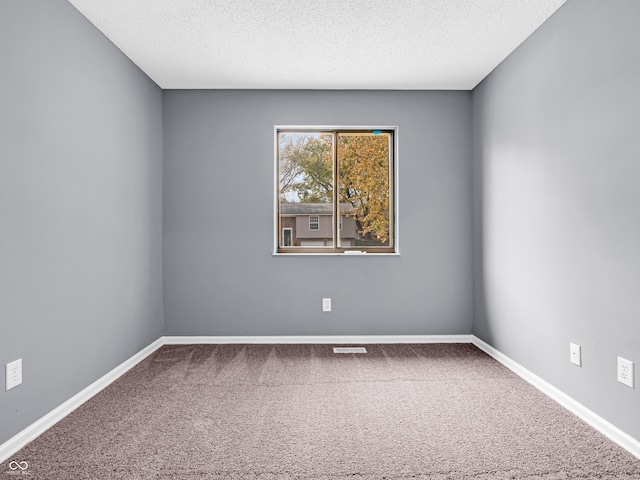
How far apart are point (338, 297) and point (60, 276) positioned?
7.68 feet

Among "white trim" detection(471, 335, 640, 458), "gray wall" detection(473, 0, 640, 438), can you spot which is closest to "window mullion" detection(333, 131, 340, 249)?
"gray wall" detection(473, 0, 640, 438)

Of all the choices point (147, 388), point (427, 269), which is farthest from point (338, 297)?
point (147, 388)

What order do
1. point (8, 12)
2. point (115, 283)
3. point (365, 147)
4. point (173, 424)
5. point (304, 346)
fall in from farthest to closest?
point (365, 147), point (304, 346), point (115, 283), point (173, 424), point (8, 12)

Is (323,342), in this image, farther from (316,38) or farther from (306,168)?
(316,38)

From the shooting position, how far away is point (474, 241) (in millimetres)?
3969

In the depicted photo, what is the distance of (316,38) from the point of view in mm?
2957

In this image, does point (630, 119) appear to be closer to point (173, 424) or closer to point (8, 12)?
point (173, 424)

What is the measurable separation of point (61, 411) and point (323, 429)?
1.50 m

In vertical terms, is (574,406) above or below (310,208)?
below

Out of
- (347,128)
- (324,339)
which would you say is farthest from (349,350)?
(347,128)

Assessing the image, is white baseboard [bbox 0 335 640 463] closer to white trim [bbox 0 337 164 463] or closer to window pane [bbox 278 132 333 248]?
white trim [bbox 0 337 164 463]

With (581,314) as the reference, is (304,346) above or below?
below

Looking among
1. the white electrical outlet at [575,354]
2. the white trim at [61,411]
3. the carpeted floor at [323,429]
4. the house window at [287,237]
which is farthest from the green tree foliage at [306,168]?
the white electrical outlet at [575,354]
